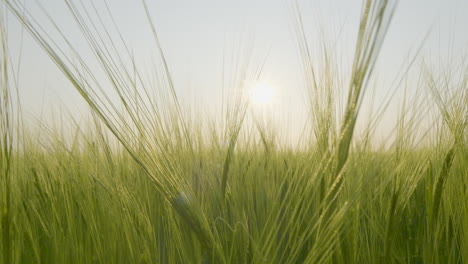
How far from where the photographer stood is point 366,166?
798 millimetres

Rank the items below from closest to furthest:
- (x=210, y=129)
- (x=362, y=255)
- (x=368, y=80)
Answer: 1. (x=368, y=80)
2. (x=362, y=255)
3. (x=210, y=129)

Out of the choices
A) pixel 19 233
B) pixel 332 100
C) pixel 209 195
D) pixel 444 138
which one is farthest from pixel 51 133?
pixel 444 138

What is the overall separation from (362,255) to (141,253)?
459mm

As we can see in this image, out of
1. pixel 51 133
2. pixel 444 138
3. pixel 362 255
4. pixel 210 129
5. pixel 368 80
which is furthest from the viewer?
pixel 210 129

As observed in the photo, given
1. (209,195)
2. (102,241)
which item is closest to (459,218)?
(209,195)

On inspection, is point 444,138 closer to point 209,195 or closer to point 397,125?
point 397,125

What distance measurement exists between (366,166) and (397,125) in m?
0.17

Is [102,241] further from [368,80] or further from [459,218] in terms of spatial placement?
[459,218]

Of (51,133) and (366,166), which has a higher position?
(51,133)

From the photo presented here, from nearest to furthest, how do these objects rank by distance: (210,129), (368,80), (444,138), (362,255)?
(368,80) < (362,255) < (444,138) < (210,129)

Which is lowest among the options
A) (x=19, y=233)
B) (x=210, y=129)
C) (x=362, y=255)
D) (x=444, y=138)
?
(x=362, y=255)

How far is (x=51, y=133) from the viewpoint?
4.05ft

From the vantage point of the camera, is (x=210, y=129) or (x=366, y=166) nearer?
(x=366, y=166)

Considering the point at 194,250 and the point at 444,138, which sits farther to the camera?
the point at 444,138
